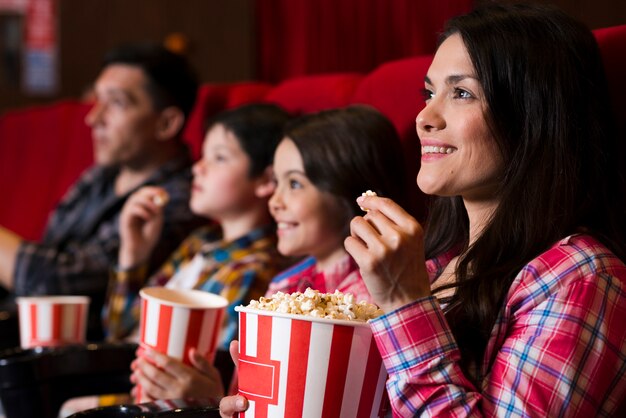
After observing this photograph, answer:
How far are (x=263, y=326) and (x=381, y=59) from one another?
162 cm

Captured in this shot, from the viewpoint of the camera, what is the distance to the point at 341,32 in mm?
2664

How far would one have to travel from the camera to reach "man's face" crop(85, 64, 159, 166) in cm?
243

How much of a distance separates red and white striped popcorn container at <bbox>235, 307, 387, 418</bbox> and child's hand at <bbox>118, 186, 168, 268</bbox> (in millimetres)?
1154

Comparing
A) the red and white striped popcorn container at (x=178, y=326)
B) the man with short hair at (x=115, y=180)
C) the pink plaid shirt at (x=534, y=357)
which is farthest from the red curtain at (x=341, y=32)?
the pink plaid shirt at (x=534, y=357)

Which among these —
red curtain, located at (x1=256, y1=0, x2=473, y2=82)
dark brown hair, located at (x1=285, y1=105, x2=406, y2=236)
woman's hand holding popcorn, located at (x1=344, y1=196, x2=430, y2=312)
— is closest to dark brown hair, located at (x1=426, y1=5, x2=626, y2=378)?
woman's hand holding popcorn, located at (x1=344, y1=196, x2=430, y2=312)

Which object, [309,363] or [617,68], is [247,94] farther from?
[309,363]

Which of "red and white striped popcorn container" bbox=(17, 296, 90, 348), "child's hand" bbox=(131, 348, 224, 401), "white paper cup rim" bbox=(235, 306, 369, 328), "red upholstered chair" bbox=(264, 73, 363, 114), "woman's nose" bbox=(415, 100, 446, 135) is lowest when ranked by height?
"red and white striped popcorn container" bbox=(17, 296, 90, 348)

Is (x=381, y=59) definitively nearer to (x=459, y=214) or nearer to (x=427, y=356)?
(x=459, y=214)

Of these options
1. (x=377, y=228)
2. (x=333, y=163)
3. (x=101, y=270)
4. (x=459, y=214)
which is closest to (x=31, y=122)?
(x=101, y=270)

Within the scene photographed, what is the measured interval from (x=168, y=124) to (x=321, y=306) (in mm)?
1627

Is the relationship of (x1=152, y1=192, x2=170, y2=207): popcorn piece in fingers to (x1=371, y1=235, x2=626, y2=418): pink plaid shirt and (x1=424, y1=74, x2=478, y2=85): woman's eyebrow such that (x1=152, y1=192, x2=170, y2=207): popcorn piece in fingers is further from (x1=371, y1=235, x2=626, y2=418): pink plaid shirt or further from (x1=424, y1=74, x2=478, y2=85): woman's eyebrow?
(x1=371, y1=235, x2=626, y2=418): pink plaid shirt

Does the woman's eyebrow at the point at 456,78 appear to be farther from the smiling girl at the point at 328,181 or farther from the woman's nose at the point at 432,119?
the smiling girl at the point at 328,181

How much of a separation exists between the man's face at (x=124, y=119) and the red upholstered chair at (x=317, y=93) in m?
0.49

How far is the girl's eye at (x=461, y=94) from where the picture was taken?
3.51ft
